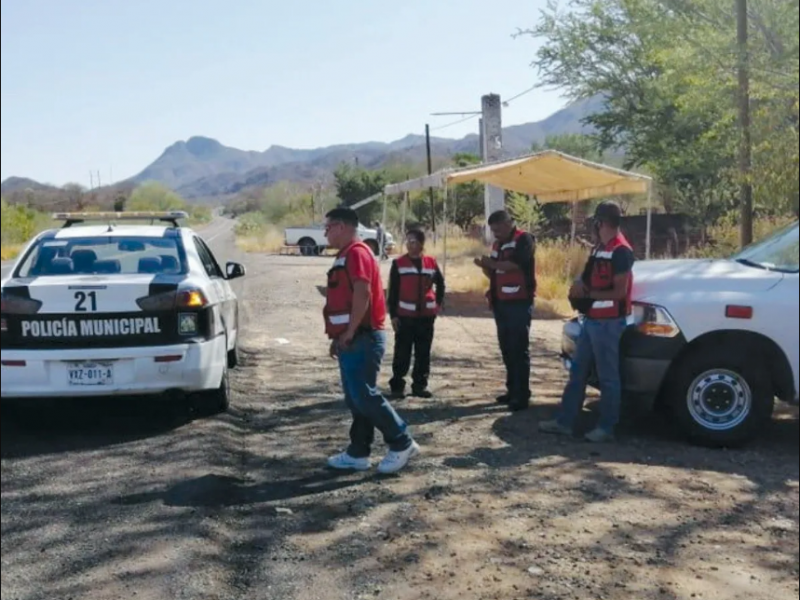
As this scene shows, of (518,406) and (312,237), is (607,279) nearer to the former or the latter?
(312,237)

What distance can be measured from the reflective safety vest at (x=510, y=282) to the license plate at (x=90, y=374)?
6.10 feet

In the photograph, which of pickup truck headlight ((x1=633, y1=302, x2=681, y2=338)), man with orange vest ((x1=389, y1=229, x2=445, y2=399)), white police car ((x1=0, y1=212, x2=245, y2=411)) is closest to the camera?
pickup truck headlight ((x1=633, y1=302, x2=681, y2=338))

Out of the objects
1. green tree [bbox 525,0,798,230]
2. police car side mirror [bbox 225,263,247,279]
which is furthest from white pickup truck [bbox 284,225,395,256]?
green tree [bbox 525,0,798,230]

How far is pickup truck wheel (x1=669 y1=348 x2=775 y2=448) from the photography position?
202 centimetres

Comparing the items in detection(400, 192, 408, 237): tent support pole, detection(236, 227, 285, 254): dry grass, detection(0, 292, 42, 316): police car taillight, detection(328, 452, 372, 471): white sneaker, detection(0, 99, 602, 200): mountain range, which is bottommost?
detection(328, 452, 372, 471): white sneaker

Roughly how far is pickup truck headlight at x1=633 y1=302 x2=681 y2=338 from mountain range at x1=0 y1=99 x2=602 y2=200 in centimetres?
59

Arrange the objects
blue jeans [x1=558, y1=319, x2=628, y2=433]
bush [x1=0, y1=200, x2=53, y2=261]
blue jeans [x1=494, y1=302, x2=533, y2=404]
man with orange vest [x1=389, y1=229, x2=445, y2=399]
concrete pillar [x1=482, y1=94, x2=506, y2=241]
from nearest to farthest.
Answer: concrete pillar [x1=482, y1=94, x2=506, y2=241], bush [x1=0, y1=200, x2=53, y2=261], blue jeans [x1=558, y1=319, x2=628, y2=433], blue jeans [x1=494, y1=302, x2=533, y2=404], man with orange vest [x1=389, y1=229, x2=445, y2=399]

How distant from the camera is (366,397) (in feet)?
16.2

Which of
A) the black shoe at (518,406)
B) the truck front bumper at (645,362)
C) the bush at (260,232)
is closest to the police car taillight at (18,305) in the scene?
the bush at (260,232)

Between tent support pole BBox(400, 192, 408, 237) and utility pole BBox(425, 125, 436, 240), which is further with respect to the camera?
tent support pole BBox(400, 192, 408, 237)

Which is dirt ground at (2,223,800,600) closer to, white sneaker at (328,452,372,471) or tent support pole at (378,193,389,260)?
white sneaker at (328,452,372,471)

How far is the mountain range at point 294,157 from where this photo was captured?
2.74 metres

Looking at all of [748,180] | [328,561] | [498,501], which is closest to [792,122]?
[748,180]

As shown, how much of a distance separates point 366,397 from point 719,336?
288cm
